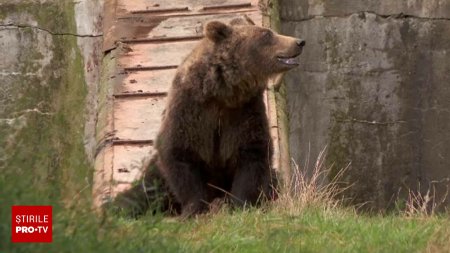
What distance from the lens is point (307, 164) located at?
449 inches

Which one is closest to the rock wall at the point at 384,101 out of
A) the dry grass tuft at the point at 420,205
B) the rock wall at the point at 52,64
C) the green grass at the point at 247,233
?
the dry grass tuft at the point at 420,205

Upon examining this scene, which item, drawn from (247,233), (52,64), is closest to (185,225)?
(247,233)

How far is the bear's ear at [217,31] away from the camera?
7.85m

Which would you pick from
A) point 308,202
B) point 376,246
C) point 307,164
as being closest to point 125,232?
point 376,246

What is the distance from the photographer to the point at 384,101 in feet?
38.3

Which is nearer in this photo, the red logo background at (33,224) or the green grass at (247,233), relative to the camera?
the red logo background at (33,224)

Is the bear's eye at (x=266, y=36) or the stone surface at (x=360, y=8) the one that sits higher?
the stone surface at (x=360, y=8)

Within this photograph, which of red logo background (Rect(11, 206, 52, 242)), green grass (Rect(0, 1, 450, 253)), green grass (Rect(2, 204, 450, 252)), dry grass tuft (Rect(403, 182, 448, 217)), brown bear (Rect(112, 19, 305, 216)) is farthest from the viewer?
brown bear (Rect(112, 19, 305, 216))

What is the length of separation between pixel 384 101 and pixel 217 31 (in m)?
4.22

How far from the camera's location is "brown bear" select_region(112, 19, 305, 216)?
752 centimetres

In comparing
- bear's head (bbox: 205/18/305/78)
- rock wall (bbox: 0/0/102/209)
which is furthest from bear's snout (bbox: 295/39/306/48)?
rock wall (bbox: 0/0/102/209)

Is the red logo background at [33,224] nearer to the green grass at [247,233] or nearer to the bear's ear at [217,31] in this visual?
the green grass at [247,233]

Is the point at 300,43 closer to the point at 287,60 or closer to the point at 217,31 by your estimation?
the point at 287,60

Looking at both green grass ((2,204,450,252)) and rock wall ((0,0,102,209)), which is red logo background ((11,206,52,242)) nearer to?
green grass ((2,204,450,252))
